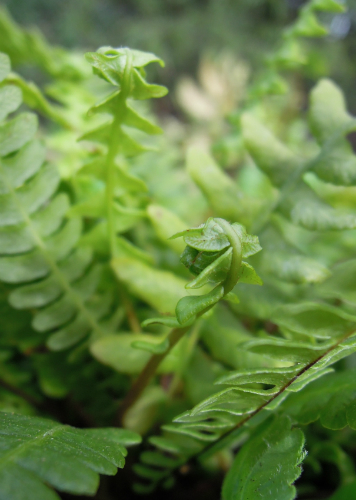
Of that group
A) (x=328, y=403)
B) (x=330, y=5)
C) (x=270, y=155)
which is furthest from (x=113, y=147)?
(x=330, y=5)

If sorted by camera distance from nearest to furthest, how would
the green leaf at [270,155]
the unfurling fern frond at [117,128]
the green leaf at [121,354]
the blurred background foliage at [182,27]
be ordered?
1. the unfurling fern frond at [117,128]
2. the green leaf at [121,354]
3. the green leaf at [270,155]
4. the blurred background foliage at [182,27]

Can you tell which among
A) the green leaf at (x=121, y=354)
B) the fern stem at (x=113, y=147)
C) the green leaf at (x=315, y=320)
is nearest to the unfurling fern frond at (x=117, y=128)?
the fern stem at (x=113, y=147)

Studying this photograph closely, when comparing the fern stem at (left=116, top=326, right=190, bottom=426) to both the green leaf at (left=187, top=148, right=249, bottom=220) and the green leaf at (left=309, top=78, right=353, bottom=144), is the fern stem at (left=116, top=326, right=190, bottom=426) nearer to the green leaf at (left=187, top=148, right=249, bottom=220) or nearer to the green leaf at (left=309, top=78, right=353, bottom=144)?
the green leaf at (left=187, top=148, right=249, bottom=220)

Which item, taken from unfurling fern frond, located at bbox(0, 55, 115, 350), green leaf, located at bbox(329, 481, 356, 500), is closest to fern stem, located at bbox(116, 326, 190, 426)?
unfurling fern frond, located at bbox(0, 55, 115, 350)

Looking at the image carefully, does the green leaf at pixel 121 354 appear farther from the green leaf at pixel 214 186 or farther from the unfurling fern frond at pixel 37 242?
the green leaf at pixel 214 186

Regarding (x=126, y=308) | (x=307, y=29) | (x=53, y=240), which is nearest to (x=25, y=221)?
(x=53, y=240)

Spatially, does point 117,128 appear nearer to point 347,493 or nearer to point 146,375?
point 146,375

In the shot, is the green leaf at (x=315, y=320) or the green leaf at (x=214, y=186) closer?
the green leaf at (x=315, y=320)

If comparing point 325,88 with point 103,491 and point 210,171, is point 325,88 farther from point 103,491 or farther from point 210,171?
point 103,491
